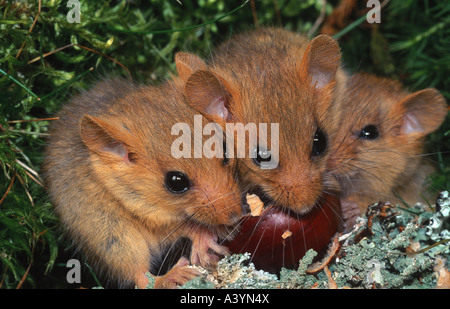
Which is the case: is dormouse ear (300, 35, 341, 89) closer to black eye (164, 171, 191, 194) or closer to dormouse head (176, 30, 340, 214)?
dormouse head (176, 30, 340, 214)

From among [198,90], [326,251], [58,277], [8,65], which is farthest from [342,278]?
[8,65]

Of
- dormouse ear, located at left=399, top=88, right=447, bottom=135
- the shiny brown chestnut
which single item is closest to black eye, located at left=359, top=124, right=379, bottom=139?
dormouse ear, located at left=399, top=88, right=447, bottom=135

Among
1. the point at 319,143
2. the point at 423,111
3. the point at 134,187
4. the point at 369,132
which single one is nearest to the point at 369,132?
the point at 369,132

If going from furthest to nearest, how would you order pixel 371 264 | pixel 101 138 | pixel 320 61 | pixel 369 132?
pixel 369 132 < pixel 320 61 < pixel 101 138 < pixel 371 264

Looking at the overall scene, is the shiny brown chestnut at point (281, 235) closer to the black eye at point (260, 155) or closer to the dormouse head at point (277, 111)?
the dormouse head at point (277, 111)

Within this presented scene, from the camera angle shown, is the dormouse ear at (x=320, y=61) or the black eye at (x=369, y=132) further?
the black eye at (x=369, y=132)
